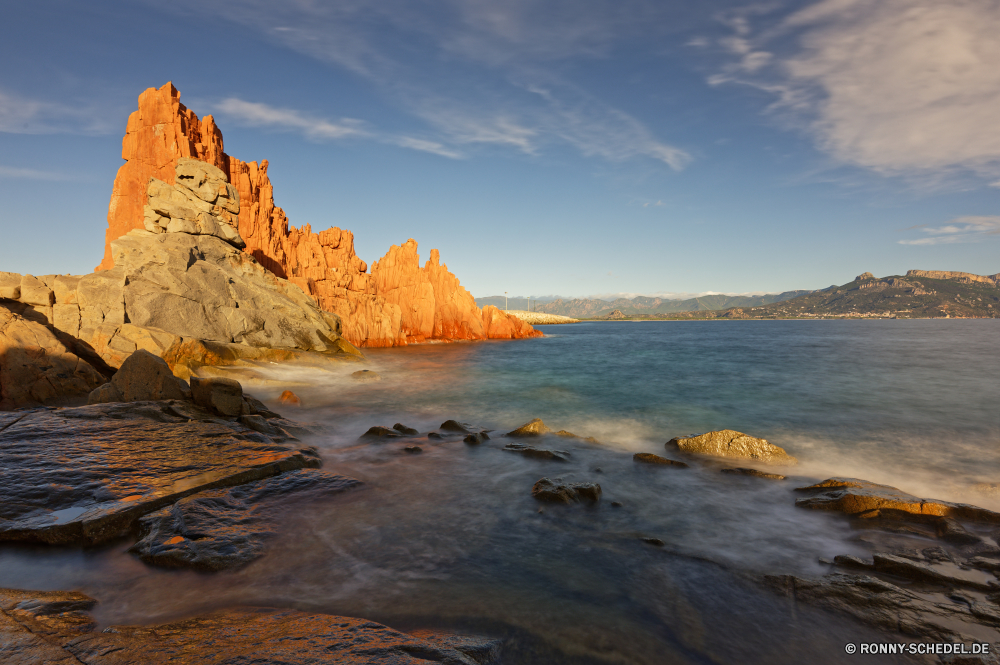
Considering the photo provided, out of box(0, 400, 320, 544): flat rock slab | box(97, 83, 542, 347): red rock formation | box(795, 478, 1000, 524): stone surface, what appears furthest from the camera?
box(97, 83, 542, 347): red rock formation

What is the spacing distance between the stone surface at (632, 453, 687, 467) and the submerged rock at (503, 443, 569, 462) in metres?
2.11

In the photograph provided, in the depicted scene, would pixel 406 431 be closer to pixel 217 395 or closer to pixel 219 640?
pixel 217 395

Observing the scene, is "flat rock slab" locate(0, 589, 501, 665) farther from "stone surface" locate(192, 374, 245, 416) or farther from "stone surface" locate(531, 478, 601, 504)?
"stone surface" locate(192, 374, 245, 416)

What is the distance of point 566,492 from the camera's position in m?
8.89

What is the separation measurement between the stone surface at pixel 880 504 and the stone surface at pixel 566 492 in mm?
4434

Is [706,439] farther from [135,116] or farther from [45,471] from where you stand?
[135,116]

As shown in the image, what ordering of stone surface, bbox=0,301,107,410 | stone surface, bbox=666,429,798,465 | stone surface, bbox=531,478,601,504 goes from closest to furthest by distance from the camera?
stone surface, bbox=531,478,601,504 → stone surface, bbox=666,429,798,465 → stone surface, bbox=0,301,107,410

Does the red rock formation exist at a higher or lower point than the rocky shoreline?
higher

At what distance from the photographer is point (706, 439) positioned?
42.3ft

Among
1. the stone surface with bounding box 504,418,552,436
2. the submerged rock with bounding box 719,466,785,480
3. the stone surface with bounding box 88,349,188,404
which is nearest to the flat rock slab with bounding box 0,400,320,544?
the stone surface with bounding box 88,349,188,404

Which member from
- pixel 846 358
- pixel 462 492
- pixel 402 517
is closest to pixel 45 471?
pixel 402 517

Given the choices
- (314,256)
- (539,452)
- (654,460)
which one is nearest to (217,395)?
(539,452)

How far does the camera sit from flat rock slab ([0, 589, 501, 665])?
136 inches

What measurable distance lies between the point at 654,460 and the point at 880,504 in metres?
4.87
